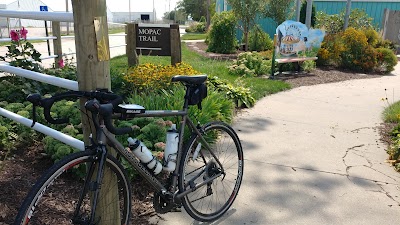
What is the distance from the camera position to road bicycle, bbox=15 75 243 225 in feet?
6.62

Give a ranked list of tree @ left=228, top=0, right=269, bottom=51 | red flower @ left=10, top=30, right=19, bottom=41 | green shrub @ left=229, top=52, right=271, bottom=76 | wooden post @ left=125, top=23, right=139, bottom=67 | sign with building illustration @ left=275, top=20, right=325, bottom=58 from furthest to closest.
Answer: tree @ left=228, top=0, right=269, bottom=51, sign with building illustration @ left=275, top=20, right=325, bottom=58, green shrub @ left=229, top=52, right=271, bottom=76, wooden post @ left=125, top=23, right=139, bottom=67, red flower @ left=10, top=30, right=19, bottom=41

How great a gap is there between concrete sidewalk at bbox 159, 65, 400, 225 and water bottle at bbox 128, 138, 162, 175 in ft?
2.24

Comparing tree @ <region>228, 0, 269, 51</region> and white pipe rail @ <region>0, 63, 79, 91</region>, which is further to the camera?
tree @ <region>228, 0, 269, 51</region>

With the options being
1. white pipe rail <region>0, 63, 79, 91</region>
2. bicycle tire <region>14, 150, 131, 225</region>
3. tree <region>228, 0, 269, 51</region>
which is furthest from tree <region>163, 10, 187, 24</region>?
bicycle tire <region>14, 150, 131, 225</region>

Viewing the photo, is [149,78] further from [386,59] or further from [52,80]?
[386,59]

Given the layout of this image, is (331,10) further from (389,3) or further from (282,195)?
(282,195)

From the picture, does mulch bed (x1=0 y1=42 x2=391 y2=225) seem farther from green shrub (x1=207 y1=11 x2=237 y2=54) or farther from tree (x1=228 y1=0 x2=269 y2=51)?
tree (x1=228 y1=0 x2=269 y2=51)

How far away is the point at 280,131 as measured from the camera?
18.2ft

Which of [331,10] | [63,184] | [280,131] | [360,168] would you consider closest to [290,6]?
[331,10]

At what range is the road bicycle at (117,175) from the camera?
2.02m

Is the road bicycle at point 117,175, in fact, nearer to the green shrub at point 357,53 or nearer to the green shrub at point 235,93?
the green shrub at point 235,93

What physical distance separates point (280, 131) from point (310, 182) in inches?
67.7

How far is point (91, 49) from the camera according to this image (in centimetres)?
220

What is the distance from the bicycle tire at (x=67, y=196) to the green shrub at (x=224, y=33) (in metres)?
13.3
